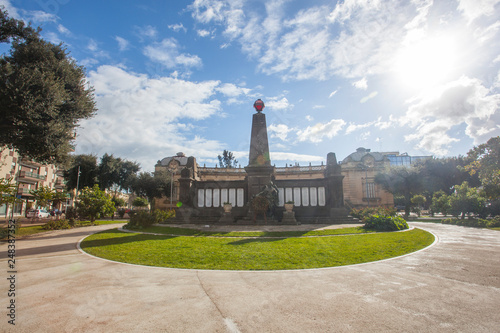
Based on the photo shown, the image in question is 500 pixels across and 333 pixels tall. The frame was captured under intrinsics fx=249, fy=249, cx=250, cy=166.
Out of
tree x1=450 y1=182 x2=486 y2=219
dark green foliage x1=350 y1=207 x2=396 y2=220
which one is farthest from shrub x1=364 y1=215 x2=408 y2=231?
tree x1=450 y1=182 x2=486 y2=219

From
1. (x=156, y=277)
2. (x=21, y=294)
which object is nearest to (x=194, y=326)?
(x=156, y=277)

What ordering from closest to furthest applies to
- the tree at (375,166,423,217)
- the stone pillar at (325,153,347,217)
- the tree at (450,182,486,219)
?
1. the stone pillar at (325,153,347,217)
2. the tree at (450,182,486,219)
3. the tree at (375,166,423,217)

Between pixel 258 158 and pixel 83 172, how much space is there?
36.4 m

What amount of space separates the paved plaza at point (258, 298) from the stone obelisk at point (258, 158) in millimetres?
17203

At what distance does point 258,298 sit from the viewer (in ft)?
16.1

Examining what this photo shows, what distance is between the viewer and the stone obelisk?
24656mm

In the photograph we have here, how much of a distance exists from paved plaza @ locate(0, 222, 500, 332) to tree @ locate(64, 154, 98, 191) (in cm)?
4315

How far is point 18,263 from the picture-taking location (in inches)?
318

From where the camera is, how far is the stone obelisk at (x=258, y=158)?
24.7 meters

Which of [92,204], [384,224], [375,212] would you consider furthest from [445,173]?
[92,204]

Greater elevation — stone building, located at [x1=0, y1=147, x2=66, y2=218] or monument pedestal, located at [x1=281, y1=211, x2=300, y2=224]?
stone building, located at [x1=0, y1=147, x2=66, y2=218]

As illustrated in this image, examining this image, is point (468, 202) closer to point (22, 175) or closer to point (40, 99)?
point (40, 99)

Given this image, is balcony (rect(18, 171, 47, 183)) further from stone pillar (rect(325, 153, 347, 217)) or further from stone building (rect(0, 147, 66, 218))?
stone pillar (rect(325, 153, 347, 217))

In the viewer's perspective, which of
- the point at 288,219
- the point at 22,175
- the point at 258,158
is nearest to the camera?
the point at 288,219
